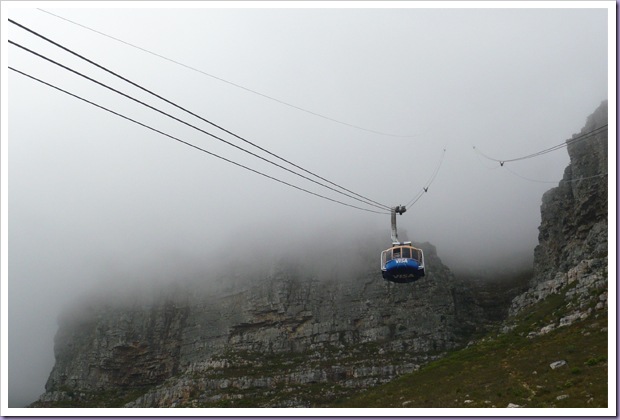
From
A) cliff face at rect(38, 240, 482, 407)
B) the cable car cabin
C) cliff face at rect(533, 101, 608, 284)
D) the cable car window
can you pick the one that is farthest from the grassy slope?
cliff face at rect(38, 240, 482, 407)

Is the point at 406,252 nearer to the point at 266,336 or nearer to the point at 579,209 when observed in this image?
the point at 579,209

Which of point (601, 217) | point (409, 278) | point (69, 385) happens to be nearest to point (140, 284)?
point (69, 385)

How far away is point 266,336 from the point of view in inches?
5492

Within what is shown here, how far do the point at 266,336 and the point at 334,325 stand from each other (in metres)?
17.1

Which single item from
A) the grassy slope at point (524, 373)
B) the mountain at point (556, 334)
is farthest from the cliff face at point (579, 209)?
the grassy slope at point (524, 373)

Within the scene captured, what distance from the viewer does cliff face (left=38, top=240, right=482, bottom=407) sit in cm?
11462

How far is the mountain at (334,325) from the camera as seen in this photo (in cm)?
8356

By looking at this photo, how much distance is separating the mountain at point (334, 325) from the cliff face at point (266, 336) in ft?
1.23

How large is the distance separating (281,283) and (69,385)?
61.8m

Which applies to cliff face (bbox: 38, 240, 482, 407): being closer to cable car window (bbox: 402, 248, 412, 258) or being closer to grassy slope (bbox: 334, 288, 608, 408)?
grassy slope (bbox: 334, 288, 608, 408)

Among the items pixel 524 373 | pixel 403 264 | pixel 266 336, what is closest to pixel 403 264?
pixel 403 264

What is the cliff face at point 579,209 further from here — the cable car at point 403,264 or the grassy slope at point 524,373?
the cable car at point 403,264

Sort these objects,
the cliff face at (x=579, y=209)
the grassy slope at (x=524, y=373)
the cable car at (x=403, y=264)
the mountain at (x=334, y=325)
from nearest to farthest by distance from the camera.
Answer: the cable car at (x=403, y=264), the grassy slope at (x=524, y=373), the mountain at (x=334, y=325), the cliff face at (x=579, y=209)

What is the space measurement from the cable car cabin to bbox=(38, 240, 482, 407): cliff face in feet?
234
